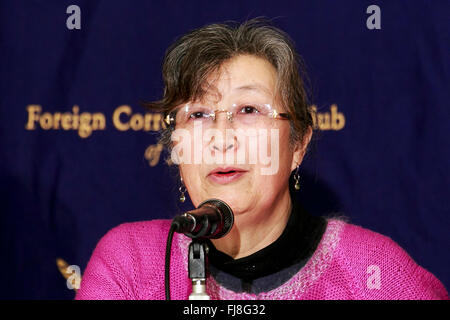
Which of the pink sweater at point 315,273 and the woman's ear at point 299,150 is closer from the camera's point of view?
the pink sweater at point 315,273

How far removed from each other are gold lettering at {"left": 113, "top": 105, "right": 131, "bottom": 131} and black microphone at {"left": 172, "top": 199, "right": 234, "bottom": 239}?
1189mm

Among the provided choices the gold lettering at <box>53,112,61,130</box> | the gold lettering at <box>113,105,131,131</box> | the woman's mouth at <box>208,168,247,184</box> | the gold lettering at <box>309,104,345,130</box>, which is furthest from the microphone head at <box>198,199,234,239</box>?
the gold lettering at <box>53,112,61,130</box>

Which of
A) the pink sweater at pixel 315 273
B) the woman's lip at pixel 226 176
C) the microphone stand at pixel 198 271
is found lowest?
the pink sweater at pixel 315 273

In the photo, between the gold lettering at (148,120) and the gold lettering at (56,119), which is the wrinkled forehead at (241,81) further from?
the gold lettering at (56,119)

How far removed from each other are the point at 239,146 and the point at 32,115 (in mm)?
1084

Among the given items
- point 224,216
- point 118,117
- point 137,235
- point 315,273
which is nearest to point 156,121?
point 118,117

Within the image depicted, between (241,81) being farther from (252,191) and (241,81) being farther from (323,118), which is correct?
(323,118)

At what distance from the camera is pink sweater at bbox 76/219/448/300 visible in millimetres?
1739

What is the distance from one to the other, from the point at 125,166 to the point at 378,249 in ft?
3.46

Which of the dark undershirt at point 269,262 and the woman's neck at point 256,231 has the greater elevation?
the woman's neck at point 256,231

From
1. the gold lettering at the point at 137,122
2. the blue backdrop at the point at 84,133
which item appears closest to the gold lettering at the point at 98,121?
the blue backdrop at the point at 84,133

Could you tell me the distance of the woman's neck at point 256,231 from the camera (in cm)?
178

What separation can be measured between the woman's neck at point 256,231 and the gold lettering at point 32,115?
977mm
